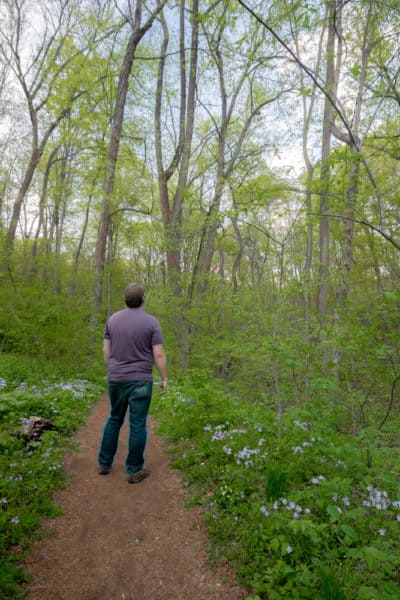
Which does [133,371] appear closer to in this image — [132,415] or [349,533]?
[132,415]

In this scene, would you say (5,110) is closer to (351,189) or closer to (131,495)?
(351,189)

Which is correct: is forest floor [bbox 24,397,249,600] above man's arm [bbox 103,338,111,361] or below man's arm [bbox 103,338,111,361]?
below

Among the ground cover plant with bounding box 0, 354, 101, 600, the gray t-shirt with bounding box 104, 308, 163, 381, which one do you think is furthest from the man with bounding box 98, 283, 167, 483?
the ground cover plant with bounding box 0, 354, 101, 600

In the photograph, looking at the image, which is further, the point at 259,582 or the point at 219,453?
the point at 219,453

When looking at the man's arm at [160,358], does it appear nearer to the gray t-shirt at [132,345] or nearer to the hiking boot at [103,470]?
the gray t-shirt at [132,345]

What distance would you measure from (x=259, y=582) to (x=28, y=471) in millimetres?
2349

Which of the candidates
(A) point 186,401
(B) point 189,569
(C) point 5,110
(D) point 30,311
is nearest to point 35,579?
(B) point 189,569

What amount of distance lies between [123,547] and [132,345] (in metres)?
1.71

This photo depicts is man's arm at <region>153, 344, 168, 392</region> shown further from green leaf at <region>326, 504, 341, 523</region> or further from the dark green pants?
green leaf at <region>326, 504, 341, 523</region>

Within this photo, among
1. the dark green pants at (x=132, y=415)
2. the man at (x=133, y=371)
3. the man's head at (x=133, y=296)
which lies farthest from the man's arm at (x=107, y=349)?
the man's head at (x=133, y=296)

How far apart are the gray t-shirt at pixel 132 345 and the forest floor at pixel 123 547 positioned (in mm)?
1141

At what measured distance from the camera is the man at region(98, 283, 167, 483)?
10.8 ft

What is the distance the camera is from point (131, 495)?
3141 millimetres

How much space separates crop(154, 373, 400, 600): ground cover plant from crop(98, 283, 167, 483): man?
73cm
